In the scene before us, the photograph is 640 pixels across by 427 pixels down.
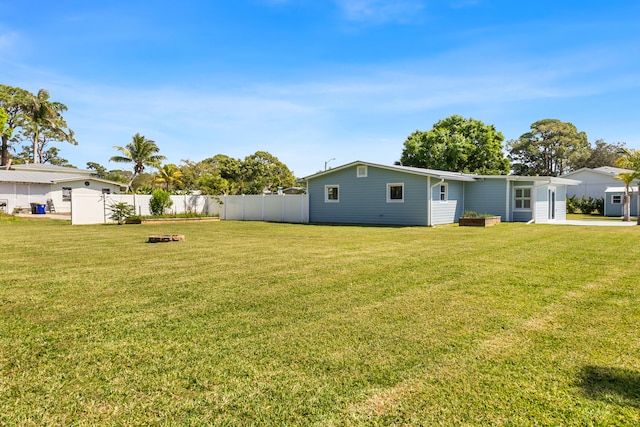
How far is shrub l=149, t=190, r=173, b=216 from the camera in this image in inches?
839

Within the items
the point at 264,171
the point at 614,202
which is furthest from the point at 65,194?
the point at 614,202

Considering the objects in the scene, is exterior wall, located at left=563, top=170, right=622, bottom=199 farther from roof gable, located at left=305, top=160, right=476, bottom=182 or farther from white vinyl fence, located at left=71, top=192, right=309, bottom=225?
white vinyl fence, located at left=71, top=192, right=309, bottom=225

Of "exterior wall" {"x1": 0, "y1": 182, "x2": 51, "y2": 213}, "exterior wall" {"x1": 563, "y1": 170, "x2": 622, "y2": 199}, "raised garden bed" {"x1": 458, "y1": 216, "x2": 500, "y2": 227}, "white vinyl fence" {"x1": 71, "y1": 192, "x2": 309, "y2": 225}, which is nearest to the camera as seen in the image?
"raised garden bed" {"x1": 458, "y1": 216, "x2": 500, "y2": 227}

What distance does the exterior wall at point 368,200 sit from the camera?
59.1 ft

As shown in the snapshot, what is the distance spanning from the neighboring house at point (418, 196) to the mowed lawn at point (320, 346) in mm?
11473

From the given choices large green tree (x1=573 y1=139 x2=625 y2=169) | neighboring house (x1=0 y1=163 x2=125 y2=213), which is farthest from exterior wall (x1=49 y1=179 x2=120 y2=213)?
large green tree (x1=573 y1=139 x2=625 y2=169)

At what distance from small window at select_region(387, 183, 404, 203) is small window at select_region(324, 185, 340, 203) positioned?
3055mm

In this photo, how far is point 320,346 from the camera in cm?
322

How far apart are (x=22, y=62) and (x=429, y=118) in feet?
100

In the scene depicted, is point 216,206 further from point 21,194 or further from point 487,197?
point 487,197

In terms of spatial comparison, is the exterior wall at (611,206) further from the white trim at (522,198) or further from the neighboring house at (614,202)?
the white trim at (522,198)

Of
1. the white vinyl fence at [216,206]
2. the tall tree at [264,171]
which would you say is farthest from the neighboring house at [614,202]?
the tall tree at [264,171]

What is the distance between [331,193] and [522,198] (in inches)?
401

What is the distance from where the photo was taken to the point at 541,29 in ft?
45.3
